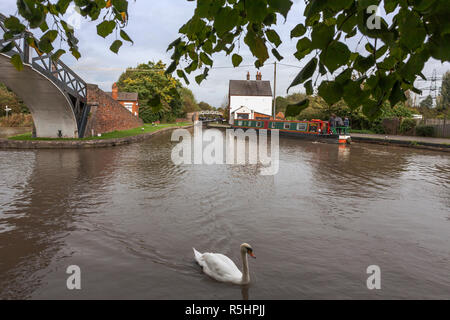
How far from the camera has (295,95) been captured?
251ft

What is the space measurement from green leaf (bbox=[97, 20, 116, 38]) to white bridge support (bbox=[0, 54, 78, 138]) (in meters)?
13.1

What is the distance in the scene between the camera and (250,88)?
59.1 meters

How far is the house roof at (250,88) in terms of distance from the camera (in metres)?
58.0

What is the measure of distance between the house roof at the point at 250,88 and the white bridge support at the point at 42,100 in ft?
132

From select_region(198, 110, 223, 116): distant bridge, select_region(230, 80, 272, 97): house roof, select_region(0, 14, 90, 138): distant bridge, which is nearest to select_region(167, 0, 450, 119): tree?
select_region(0, 14, 90, 138): distant bridge

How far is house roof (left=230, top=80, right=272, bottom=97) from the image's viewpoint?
57969mm

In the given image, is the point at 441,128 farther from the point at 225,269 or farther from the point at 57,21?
the point at 57,21

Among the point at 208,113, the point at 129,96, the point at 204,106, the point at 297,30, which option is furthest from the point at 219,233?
the point at 204,106

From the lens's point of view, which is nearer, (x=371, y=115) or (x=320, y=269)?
(x=371, y=115)

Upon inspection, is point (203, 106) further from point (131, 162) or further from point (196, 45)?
point (196, 45)

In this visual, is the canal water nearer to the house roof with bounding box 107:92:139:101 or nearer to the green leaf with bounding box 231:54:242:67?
the green leaf with bounding box 231:54:242:67

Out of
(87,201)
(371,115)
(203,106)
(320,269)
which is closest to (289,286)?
(320,269)

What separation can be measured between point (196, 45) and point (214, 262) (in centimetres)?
263
